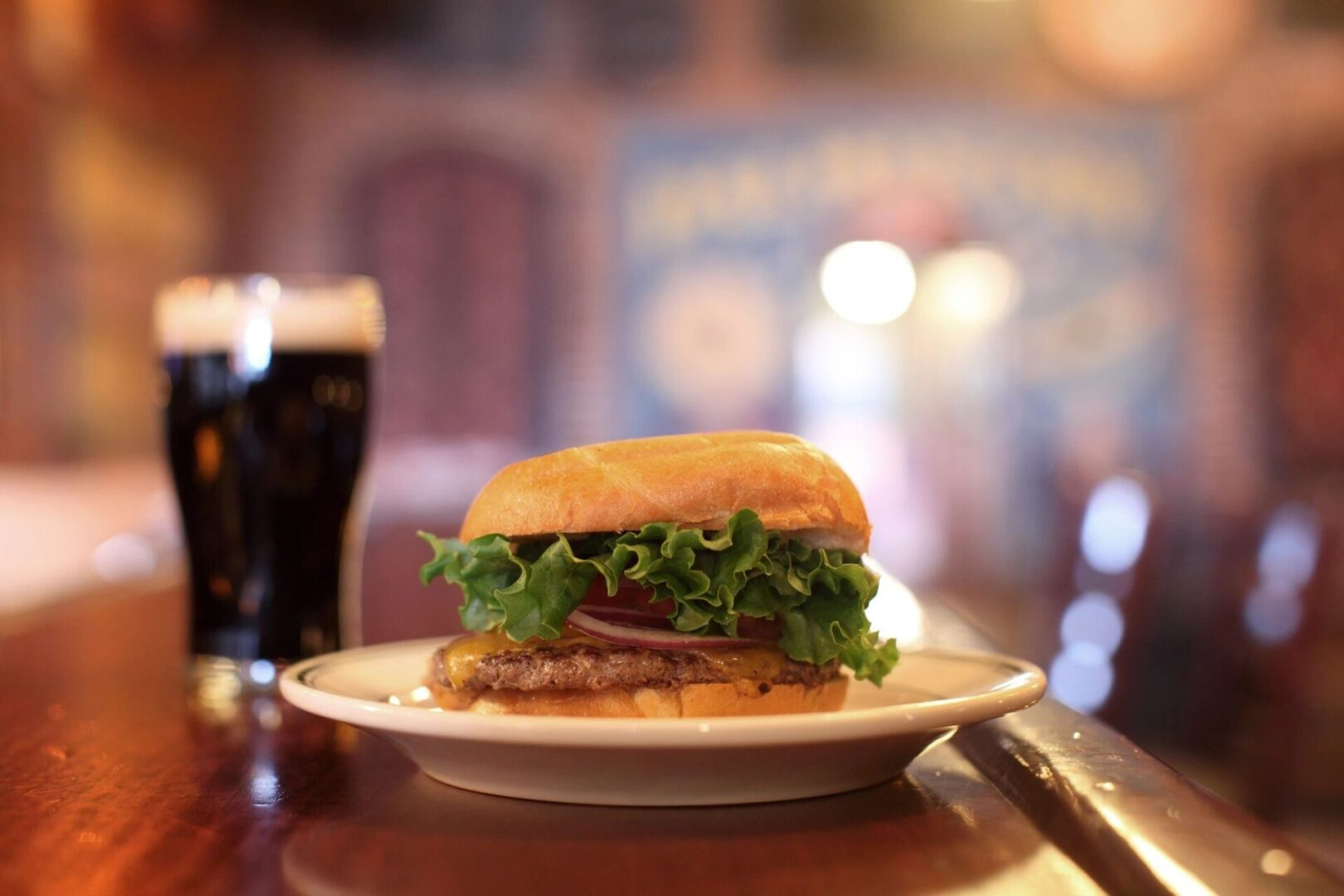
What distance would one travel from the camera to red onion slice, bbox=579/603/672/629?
37.8 inches

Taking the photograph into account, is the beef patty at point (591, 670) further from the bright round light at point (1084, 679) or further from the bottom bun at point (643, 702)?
the bright round light at point (1084, 679)

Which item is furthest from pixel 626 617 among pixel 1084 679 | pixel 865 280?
pixel 865 280

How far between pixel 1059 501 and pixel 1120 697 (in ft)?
2.33

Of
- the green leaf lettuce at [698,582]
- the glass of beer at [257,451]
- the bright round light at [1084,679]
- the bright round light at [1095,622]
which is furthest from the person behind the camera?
the bright round light at [1095,622]

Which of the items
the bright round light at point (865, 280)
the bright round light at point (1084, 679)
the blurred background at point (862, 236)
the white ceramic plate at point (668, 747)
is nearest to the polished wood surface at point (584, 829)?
the white ceramic plate at point (668, 747)

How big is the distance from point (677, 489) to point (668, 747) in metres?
0.26

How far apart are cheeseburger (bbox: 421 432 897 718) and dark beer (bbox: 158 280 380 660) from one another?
1.21ft

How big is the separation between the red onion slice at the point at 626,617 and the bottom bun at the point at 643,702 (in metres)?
0.05

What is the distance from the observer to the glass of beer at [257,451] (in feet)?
4.27

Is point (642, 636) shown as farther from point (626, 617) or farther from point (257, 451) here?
point (257, 451)

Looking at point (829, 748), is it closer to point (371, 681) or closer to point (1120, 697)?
point (371, 681)

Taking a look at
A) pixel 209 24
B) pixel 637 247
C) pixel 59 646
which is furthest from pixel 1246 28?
pixel 59 646

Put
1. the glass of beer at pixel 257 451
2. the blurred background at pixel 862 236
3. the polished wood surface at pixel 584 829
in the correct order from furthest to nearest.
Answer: the blurred background at pixel 862 236, the glass of beer at pixel 257 451, the polished wood surface at pixel 584 829

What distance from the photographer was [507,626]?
0.93 meters
